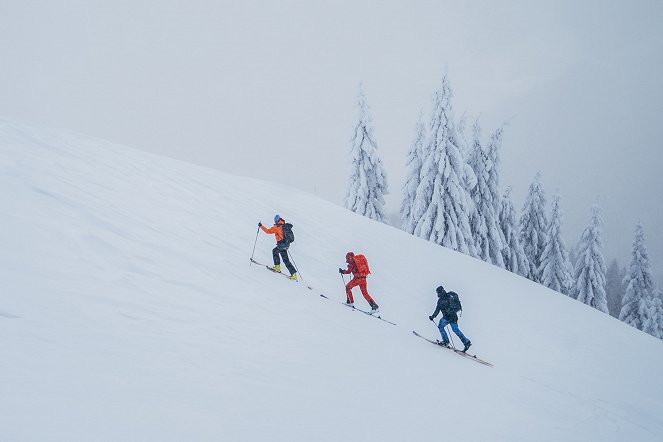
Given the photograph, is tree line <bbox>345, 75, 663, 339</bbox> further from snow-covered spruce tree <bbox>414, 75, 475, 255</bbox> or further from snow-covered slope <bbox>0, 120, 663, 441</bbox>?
snow-covered slope <bbox>0, 120, 663, 441</bbox>

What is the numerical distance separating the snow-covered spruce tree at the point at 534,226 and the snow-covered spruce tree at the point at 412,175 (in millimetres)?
11603

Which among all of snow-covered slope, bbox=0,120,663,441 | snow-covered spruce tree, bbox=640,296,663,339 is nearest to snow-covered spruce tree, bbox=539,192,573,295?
snow-covered spruce tree, bbox=640,296,663,339

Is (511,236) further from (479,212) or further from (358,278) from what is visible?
(358,278)

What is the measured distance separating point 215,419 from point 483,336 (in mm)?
10364

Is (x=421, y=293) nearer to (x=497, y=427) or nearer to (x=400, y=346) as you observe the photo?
(x=400, y=346)

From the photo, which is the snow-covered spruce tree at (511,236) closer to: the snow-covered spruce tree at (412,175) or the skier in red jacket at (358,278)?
the snow-covered spruce tree at (412,175)

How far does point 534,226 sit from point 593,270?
6.31m

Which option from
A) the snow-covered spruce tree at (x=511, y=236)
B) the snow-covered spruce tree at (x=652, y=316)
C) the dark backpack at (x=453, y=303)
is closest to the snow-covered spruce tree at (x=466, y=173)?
the snow-covered spruce tree at (x=511, y=236)

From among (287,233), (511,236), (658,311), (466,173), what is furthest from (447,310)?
(658,311)

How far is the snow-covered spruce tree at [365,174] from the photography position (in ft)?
94.9

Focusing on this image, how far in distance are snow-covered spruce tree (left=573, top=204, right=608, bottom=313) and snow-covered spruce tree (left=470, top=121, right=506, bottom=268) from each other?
11.1 m

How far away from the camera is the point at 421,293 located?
13617 millimetres

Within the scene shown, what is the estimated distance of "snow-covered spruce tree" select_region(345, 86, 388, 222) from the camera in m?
28.9

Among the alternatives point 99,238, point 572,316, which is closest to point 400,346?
point 99,238
